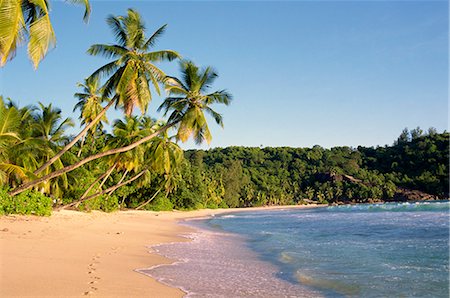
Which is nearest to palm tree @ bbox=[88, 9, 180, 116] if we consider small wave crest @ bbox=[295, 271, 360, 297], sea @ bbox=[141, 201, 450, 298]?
sea @ bbox=[141, 201, 450, 298]

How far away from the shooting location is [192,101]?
18312mm

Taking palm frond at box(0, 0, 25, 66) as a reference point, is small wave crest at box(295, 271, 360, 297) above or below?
below

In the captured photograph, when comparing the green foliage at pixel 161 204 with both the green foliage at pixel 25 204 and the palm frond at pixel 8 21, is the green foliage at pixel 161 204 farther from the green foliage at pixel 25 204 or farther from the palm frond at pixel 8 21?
the palm frond at pixel 8 21

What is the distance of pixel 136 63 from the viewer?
54.3 feet

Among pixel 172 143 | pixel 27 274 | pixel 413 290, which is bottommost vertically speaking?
pixel 413 290

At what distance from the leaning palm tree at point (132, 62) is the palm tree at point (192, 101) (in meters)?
1.05

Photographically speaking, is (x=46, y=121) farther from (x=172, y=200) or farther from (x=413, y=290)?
(x=172, y=200)

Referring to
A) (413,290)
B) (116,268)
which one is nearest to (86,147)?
(116,268)

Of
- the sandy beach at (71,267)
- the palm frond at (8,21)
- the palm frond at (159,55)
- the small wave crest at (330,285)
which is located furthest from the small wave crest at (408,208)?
the palm frond at (8,21)

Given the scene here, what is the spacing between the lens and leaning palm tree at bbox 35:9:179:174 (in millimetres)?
16250

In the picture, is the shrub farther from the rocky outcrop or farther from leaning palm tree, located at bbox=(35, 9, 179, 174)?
the rocky outcrop

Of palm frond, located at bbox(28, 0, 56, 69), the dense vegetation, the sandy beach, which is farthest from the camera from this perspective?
the dense vegetation

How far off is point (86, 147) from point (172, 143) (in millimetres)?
8598

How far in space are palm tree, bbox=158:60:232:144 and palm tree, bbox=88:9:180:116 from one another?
107 centimetres
